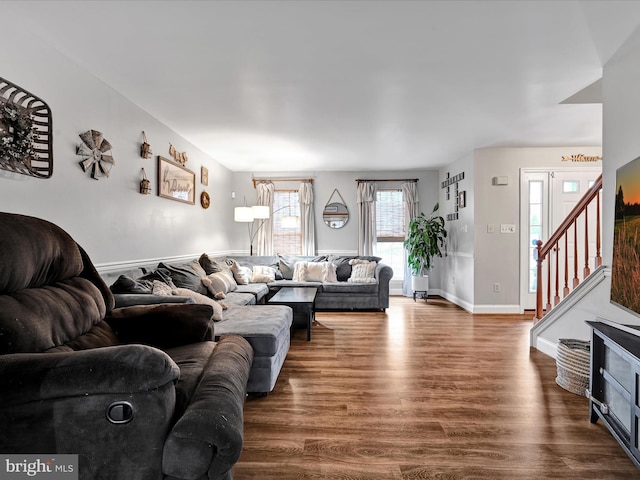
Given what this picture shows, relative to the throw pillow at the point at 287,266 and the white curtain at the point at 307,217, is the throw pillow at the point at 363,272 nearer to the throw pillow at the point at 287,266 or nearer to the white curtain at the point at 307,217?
the throw pillow at the point at 287,266

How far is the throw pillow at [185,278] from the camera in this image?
11.8 feet

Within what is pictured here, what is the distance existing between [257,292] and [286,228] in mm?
2477

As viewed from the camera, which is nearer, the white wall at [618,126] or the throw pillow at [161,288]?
the white wall at [618,126]

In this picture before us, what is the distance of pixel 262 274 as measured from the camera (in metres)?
5.62

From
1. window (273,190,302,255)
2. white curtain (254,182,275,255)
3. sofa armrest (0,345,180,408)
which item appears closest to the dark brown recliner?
sofa armrest (0,345,180,408)

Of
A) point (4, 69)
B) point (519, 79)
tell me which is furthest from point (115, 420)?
point (519, 79)

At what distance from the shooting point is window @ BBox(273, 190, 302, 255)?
696 centimetres

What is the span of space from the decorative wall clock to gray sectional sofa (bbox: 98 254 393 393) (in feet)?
2.68

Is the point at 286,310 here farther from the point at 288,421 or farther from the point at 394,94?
the point at 394,94

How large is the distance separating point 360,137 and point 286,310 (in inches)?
99.7

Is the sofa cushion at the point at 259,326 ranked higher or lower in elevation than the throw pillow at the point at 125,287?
lower

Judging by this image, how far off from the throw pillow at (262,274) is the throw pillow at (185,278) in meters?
1.64

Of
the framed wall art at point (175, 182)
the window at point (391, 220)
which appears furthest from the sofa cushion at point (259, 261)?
the window at point (391, 220)

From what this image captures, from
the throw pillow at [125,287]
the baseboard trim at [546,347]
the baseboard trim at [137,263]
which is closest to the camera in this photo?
the throw pillow at [125,287]
